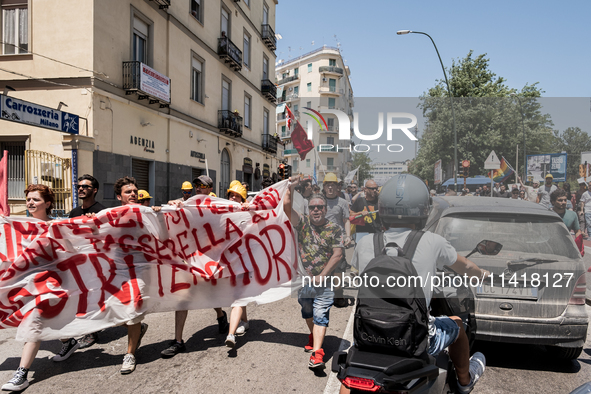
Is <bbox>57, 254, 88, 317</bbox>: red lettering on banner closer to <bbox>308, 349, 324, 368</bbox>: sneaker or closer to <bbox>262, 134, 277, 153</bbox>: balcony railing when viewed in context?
<bbox>308, 349, 324, 368</bbox>: sneaker

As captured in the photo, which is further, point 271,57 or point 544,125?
point 271,57

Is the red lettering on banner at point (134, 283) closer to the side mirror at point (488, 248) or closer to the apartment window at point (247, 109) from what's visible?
the side mirror at point (488, 248)

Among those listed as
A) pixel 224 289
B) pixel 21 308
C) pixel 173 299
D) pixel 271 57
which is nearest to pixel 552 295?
pixel 224 289

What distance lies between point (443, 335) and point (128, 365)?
2957 mm

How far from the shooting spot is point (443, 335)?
244cm

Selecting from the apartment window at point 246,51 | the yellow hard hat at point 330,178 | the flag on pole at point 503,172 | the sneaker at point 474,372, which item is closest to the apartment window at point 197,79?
the apartment window at point 246,51

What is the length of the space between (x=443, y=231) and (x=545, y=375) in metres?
1.63

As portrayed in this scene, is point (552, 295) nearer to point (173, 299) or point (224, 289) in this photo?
point (224, 289)

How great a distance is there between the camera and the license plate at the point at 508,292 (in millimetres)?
3564

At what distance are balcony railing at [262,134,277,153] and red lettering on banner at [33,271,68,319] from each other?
2648 centimetres

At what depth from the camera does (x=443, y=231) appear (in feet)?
12.7

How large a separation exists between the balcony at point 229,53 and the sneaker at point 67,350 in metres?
19.9

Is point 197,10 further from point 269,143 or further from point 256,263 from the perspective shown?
point 256,263

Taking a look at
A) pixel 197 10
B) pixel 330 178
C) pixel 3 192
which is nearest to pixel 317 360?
pixel 3 192
